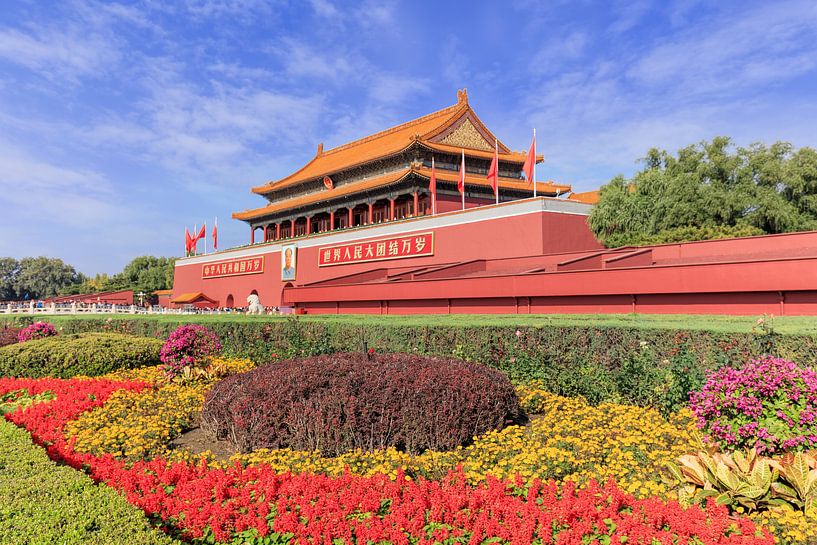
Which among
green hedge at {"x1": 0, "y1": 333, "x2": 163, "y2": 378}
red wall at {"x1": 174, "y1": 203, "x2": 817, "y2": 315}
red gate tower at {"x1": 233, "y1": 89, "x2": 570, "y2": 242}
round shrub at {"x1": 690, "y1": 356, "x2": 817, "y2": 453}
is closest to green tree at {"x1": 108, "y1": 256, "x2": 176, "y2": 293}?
red gate tower at {"x1": 233, "y1": 89, "x2": 570, "y2": 242}

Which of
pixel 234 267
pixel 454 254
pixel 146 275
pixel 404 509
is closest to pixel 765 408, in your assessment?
pixel 404 509

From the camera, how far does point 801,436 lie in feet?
12.6

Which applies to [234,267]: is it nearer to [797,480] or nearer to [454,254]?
[454,254]

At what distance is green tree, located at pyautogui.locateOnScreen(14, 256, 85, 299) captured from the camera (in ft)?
223

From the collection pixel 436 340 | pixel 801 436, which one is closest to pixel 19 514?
pixel 801 436

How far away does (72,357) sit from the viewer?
394 inches

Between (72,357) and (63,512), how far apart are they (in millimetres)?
8019

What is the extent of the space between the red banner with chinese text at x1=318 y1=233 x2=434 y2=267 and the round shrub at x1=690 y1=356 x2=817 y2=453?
17.6m

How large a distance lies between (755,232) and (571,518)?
704 inches

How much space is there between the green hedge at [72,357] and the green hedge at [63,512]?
21.5 ft

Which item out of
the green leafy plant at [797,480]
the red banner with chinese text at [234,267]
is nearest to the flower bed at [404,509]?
the green leafy plant at [797,480]

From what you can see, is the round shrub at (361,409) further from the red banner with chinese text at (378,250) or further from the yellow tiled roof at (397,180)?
the yellow tiled roof at (397,180)

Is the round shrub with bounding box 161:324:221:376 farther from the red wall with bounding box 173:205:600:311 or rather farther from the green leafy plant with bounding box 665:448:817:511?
the red wall with bounding box 173:205:600:311

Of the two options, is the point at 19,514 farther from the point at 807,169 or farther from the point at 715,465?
the point at 807,169
